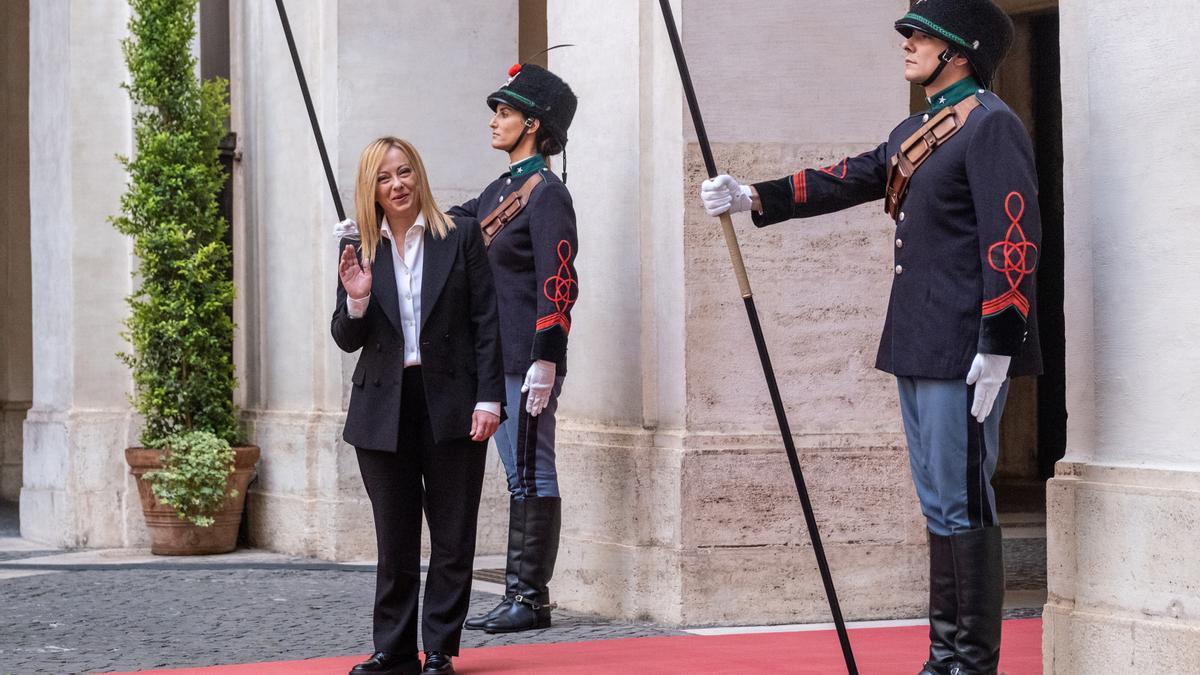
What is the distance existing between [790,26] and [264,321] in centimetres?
489

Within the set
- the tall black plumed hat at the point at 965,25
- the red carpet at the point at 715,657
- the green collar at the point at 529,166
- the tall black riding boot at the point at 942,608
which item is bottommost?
the red carpet at the point at 715,657

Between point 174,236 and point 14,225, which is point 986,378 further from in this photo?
point 14,225

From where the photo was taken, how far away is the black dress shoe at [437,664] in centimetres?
612

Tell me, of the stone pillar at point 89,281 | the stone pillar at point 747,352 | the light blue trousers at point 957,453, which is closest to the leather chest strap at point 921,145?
the light blue trousers at point 957,453

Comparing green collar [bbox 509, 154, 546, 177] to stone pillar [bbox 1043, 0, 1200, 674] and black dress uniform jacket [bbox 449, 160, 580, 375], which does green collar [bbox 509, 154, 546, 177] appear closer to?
black dress uniform jacket [bbox 449, 160, 580, 375]

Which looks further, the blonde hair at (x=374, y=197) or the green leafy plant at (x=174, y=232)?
the green leafy plant at (x=174, y=232)

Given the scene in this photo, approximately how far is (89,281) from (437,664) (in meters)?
6.19

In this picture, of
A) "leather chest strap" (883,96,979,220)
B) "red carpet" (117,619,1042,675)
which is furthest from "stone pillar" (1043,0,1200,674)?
"red carpet" (117,619,1042,675)

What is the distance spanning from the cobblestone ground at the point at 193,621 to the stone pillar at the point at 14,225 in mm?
6613

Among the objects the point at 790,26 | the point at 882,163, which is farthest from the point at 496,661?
the point at 790,26

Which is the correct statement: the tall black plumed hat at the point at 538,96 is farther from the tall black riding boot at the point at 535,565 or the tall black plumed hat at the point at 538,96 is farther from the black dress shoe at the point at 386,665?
the black dress shoe at the point at 386,665

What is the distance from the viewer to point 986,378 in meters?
5.14

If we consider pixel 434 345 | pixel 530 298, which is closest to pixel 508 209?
pixel 530 298

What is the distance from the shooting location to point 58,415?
38.5ft
